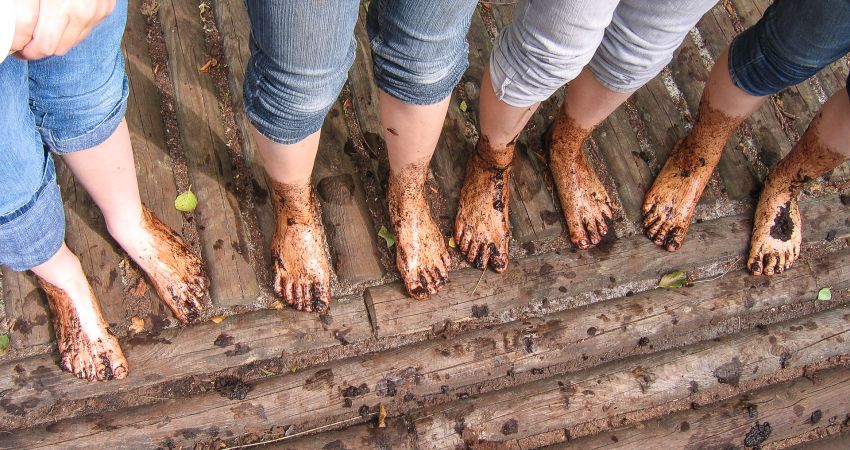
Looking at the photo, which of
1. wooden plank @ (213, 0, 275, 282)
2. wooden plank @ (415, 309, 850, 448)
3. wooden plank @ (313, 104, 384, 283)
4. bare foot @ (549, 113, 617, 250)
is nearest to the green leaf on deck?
wooden plank @ (213, 0, 275, 282)

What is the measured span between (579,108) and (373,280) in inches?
35.9

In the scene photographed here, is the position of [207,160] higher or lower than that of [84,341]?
higher

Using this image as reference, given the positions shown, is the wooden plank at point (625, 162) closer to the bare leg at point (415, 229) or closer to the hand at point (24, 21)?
the bare leg at point (415, 229)

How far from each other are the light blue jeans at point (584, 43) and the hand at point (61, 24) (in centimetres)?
99

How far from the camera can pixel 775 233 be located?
261cm

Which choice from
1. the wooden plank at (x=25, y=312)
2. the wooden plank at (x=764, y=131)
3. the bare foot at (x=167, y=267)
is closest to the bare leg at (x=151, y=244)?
the bare foot at (x=167, y=267)

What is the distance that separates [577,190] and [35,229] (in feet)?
5.67

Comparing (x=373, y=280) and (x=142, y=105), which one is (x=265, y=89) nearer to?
(x=373, y=280)

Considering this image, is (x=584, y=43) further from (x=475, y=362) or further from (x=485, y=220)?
(x=475, y=362)

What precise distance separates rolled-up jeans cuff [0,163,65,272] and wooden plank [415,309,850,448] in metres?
1.18

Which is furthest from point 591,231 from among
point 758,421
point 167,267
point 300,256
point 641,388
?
point 167,267

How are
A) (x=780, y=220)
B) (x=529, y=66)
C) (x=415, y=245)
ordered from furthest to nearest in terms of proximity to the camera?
1. (x=780, y=220)
2. (x=415, y=245)
3. (x=529, y=66)

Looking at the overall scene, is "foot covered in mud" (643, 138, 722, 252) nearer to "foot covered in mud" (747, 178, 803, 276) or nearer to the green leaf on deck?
"foot covered in mud" (747, 178, 803, 276)

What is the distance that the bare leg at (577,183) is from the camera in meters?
2.52
